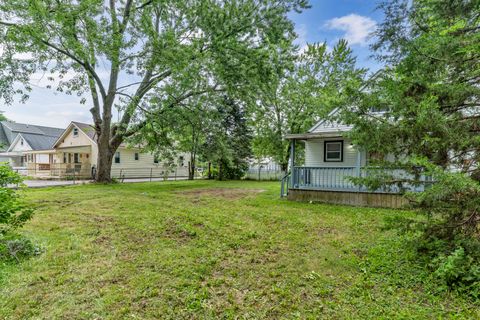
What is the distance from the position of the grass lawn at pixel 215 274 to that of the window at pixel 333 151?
5876 mm

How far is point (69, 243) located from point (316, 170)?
8643mm

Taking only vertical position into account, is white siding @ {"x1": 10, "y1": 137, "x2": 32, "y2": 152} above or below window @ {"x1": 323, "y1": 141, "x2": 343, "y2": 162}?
above

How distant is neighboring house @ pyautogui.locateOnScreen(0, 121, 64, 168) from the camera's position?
30514 mm

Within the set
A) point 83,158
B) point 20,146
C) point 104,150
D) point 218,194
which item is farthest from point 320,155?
point 20,146

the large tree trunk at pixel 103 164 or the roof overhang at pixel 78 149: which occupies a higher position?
the roof overhang at pixel 78 149

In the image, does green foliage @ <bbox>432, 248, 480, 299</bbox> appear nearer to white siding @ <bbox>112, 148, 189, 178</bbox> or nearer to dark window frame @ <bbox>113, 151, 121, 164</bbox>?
white siding @ <bbox>112, 148, 189, 178</bbox>

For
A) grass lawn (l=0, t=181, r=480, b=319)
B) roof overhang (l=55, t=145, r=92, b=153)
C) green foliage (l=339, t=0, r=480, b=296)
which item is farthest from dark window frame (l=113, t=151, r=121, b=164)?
green foliage (l=339, t=0, r=480, b=296)

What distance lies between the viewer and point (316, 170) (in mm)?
10656

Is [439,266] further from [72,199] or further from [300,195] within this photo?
[72,199]

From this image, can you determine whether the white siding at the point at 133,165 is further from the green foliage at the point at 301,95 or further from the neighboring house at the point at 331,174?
the neighboring house at the point at 331,174

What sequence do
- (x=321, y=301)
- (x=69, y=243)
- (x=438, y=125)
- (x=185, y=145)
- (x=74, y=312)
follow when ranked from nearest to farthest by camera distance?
(x=74, y=312), (x=321, y=301), (x=438, y=125), (x=69, y=243), (x=185, y=145)

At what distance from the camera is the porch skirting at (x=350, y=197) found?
9.02 metres

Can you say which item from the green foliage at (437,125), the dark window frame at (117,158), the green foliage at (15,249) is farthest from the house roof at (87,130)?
the green foliage at (437,125)

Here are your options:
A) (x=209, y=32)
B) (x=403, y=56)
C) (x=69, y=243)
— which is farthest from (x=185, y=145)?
(x=403, y=56)
